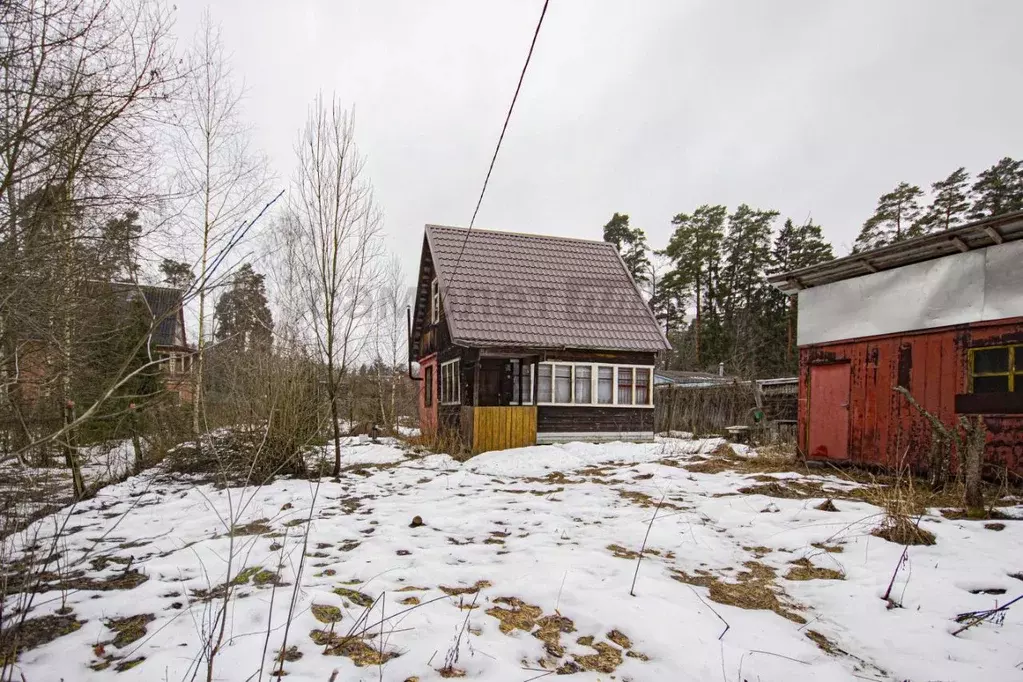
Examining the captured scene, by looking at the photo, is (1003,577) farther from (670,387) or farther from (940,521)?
(670,387)

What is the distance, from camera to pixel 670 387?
20875 millimetres

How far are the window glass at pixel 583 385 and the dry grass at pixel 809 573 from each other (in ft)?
32.7

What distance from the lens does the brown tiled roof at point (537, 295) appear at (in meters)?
14.1

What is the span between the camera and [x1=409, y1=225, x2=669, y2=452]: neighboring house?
13.6m

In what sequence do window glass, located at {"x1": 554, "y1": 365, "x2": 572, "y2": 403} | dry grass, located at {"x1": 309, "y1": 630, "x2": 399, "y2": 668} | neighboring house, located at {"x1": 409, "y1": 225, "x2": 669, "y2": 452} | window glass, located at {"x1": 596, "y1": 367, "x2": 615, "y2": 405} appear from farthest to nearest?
1. window glass, located at {"x1": 596, "y1": 367, "x2": 615, "y2": 405}
2. window glass, located at {"x1": 554, "y1": 365, "x2": 572, "y2": 403}
3. neighboring house, located at {"x1": 409, "y1": 225, "x2": 669, "y2": 452}
4. dry grass, located at {"x1": 309, "y1": 630, "x2": 399, "y2": 668}

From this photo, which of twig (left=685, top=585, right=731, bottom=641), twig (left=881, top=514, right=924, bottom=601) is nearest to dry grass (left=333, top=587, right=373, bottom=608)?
twig (left=685, top=585, right=731, bottom=641)

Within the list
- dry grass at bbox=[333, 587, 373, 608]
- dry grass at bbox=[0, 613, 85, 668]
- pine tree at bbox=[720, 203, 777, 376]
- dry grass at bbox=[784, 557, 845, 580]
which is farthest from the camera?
pine tree at bbox=[720, 203, 777, 376]

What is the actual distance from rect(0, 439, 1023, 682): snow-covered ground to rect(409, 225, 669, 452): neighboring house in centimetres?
686

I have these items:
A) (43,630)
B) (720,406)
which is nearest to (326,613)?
(43,630)

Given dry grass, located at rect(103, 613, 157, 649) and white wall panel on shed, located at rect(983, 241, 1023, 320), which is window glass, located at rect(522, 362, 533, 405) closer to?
white wall panel on shed, located at rect(983, 241, 1023, 320)

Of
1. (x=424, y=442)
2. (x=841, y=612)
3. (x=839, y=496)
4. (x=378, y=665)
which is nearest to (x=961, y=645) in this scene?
(x=841, y=612)

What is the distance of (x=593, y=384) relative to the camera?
1484 centimetres

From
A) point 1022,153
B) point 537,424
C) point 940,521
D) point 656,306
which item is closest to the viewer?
point 940,521

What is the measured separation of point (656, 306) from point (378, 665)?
4014 centimetres
